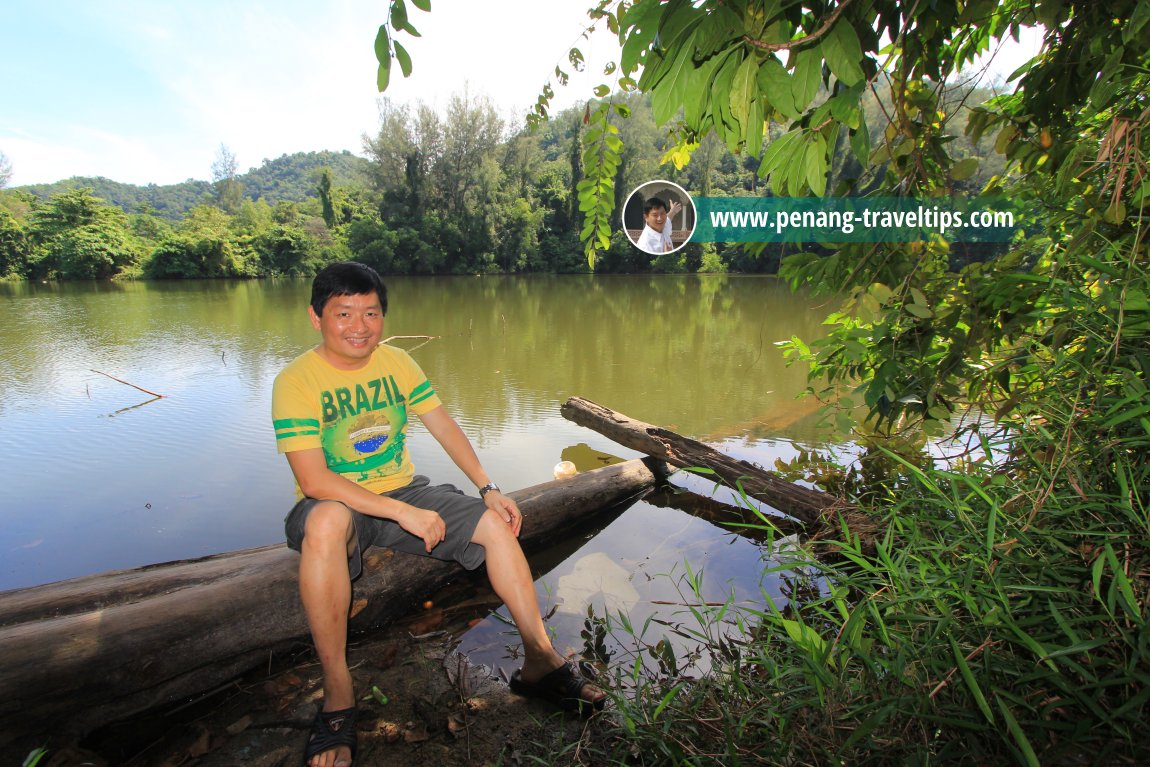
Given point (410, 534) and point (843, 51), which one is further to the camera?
point (410, 534)

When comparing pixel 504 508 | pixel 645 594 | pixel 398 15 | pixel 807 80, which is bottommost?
pixel 645 594

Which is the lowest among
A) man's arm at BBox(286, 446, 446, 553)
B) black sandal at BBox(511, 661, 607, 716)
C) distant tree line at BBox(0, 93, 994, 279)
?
black sandal at BBox(511, 661, 607, 716)

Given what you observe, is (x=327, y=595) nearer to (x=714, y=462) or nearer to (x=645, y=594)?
(x=645, y=594)

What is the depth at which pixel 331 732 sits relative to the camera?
160cm

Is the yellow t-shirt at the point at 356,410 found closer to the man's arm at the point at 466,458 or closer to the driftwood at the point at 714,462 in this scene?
the man's arm at the point at 466,458

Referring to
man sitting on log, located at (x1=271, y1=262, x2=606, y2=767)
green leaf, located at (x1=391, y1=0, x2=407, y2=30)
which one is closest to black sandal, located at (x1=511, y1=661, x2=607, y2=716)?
man sitting on log, located at (x1=271, y1=262, x2=606, y2=767)

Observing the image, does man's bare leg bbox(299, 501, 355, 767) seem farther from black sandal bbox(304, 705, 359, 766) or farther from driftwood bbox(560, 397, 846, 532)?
driftwood bbox(560, 397, 846, 532)

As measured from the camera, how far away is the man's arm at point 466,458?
203cm

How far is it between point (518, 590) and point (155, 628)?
111 cm

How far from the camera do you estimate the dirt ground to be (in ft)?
5.21

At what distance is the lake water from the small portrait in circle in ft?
Result: 2.45

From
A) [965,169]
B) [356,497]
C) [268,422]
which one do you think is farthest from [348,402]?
[268,422]

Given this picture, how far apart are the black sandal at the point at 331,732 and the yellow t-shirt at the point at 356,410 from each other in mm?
698

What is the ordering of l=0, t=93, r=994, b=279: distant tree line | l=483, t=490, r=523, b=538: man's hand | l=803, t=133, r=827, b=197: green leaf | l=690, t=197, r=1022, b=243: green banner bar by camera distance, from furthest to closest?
l=0, t=93, r=994, b=279: distant tree line < l=483, t=490, r=523, b=538: man's hand < l=690, t=197, r=1022, b=243: green banner bar < l=803, t=133, r=827, b=197: green leaf
